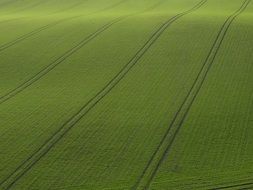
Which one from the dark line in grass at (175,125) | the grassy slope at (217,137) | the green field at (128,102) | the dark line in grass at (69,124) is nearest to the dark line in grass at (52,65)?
the green field at (128,102)

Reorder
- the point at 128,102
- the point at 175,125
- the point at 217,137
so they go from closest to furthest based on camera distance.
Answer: the point at 217,137, the point at 175,125, the point at 128,102

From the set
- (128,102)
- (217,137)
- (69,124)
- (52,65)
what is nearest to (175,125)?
(217,137)

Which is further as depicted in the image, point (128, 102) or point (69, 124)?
point (128, 102)

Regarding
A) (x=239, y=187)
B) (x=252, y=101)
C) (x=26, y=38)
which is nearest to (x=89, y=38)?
(x=26, y=38)

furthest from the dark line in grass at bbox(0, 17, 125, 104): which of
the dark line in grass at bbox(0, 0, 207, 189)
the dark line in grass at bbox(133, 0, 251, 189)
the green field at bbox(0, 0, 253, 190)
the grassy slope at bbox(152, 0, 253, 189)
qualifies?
the grassy slope at bbox(152, 0, 253, 189)

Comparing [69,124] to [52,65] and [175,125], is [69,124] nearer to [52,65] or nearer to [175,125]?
[175,125]

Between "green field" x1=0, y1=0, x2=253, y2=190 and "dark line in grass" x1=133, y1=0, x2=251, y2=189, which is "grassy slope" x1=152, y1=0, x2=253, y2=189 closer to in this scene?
"green field" x1=0, y1=0, x2=253, y2=190

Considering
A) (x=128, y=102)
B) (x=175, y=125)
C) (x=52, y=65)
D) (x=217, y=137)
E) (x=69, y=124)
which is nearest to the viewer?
(x=217, y=137)

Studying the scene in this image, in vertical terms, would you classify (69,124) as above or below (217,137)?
above
